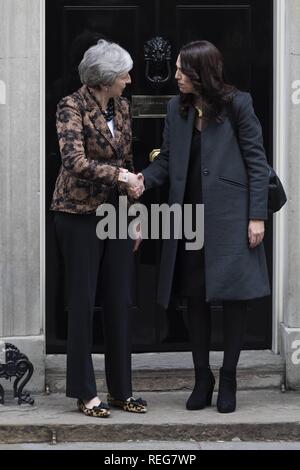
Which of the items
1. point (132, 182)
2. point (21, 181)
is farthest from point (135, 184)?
point (21, 181)

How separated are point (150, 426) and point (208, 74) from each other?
5.93 ft

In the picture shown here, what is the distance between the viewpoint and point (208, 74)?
22.3ft

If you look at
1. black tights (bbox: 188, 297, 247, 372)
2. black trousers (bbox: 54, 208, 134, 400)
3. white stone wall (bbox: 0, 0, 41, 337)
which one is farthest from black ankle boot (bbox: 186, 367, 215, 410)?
white stone wall (bbox: 0, 0, 41, 337)

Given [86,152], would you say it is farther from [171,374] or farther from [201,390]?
[171,374]

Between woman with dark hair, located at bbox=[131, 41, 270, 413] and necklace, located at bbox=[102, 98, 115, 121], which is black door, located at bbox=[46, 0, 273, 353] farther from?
necklace, located at bbox=[102, 98, 115, 121]

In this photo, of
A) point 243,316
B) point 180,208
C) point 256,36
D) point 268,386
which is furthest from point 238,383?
point 256,36

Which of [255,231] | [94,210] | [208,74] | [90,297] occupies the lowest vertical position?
[90,297]

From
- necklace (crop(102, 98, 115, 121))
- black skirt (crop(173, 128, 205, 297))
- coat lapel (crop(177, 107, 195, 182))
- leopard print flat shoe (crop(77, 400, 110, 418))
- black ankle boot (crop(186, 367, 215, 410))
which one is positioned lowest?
leopard print flat shoe (crop(77, 400, 110, 418))

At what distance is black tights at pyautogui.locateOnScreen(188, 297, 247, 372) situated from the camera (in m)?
6.97

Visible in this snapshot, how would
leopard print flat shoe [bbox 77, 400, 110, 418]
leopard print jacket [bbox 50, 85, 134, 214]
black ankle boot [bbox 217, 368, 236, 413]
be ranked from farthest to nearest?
black ankle boot [bbox 217, 368, 236, 413], leopard print flat shoe [bbox 77, 400, 110, 418], leopard print jacket [bbox 50, 85, 134, 214]

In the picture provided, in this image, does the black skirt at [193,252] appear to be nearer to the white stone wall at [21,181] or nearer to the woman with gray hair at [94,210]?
the woman with gray hair at [94,210]

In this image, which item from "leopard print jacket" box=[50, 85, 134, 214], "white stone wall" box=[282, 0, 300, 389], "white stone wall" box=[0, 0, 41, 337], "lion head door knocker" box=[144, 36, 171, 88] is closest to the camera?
"leopard print jacket" box=[50, 85, 134, 214]

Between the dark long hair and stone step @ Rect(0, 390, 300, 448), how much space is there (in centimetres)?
155
